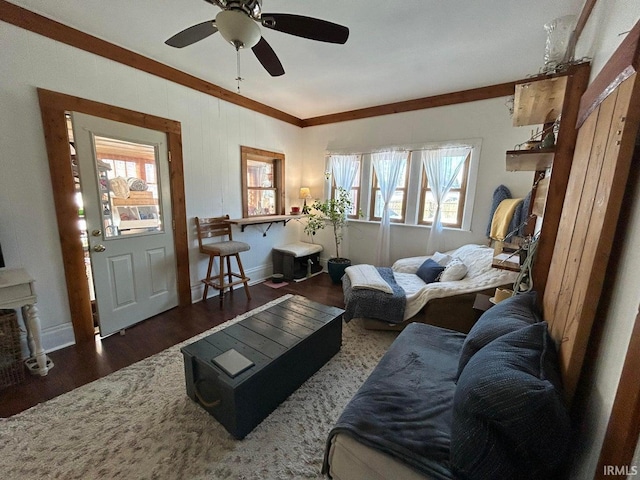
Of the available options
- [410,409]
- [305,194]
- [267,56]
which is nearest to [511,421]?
[410,409]

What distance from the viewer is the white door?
232cm


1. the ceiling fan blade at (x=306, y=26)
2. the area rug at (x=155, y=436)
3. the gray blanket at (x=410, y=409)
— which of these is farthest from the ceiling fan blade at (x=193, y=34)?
the area rug at (x=155, y=436)

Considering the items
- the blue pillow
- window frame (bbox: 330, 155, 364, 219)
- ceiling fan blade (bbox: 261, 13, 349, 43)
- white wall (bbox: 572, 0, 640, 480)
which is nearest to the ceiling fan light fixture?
ceiling fan blade (bbox: 261, 13, 349, 43)

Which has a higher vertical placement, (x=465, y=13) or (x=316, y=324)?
(x=465, y=13)

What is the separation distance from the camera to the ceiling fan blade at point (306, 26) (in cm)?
146

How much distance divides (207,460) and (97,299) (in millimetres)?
1905

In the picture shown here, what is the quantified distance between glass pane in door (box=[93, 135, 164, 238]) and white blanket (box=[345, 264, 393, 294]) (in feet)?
7.20

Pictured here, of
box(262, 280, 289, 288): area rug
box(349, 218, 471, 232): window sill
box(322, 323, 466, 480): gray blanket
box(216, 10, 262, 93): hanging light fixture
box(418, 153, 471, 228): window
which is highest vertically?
box(216, 10, 262, 93): hanging light fixture

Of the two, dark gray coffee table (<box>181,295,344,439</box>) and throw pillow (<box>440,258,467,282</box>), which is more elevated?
throw pillow (<box>440,258,467,282</box>)

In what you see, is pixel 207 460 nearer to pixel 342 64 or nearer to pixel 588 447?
pixel 588 447

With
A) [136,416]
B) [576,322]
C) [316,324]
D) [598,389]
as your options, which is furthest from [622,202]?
[136,416]

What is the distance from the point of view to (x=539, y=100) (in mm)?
1505

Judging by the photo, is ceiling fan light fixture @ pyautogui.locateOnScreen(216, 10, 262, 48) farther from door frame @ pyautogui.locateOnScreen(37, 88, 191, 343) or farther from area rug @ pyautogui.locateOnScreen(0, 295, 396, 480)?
area rug @ pyautogui.locateOnScreen(0, 295, 396, 480)

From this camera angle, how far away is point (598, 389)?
75 cm
